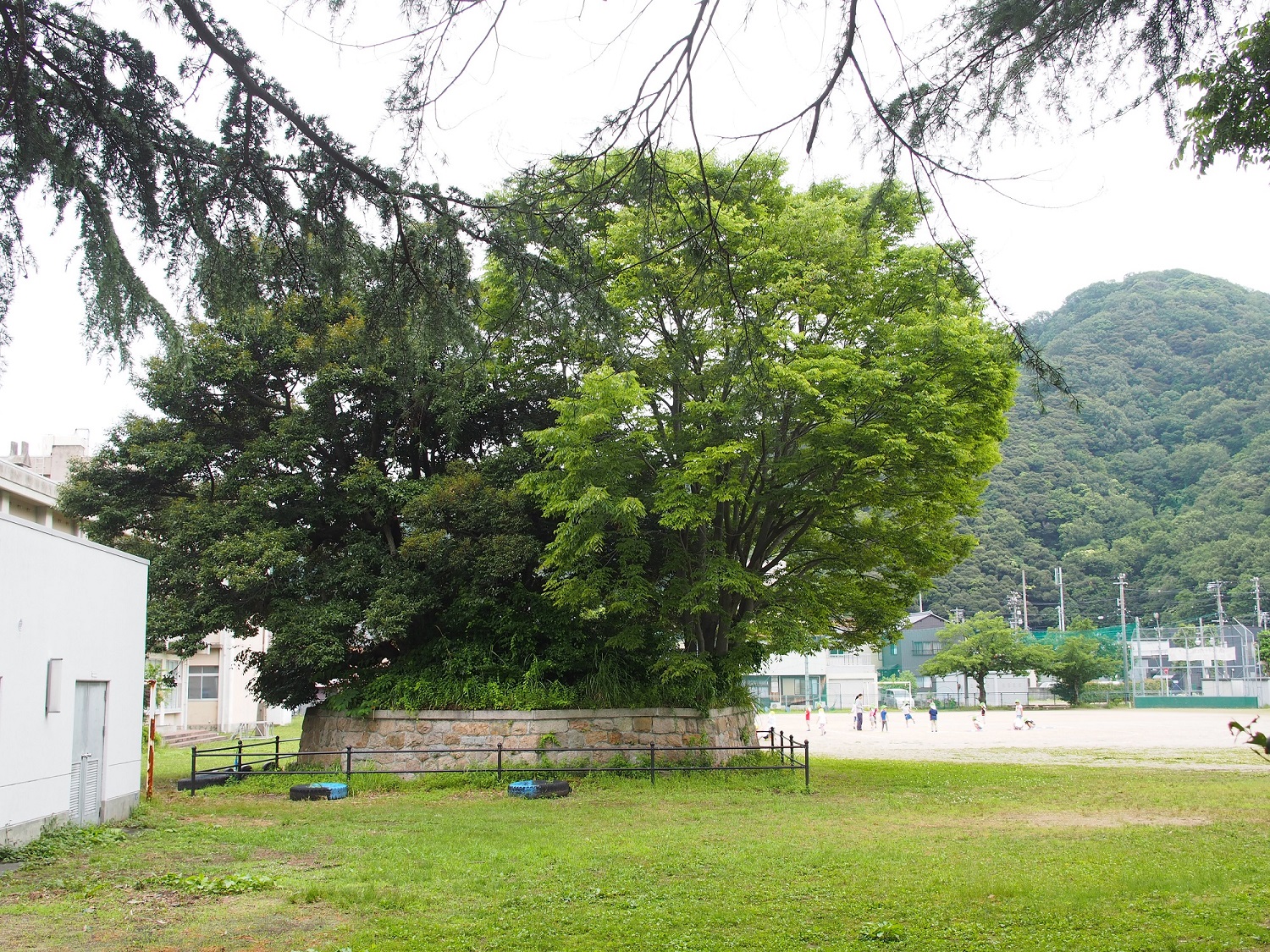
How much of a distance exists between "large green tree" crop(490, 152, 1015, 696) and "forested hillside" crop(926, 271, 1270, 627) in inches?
1732

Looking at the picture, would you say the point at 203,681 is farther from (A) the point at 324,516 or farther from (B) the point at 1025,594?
(B) the point at 1025,594

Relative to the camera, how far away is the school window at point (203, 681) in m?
44.1

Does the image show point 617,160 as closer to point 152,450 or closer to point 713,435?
point 713,435

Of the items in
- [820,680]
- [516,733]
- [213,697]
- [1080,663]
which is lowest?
[820,680]

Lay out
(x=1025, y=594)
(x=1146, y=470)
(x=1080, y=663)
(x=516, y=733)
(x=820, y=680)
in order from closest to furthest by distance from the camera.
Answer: (x=516, y=733)
(x=1080, y=663)
(x=1146, y=470)
(x=820, y=680)
(x=1025, y=594)

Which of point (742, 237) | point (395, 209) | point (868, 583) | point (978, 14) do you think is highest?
point (742, 237)

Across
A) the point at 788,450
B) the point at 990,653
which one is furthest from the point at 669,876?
the point at 990,653

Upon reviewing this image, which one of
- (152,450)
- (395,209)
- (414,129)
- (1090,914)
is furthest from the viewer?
(152,450)

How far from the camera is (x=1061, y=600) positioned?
74.5 meters

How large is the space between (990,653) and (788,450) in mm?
47652

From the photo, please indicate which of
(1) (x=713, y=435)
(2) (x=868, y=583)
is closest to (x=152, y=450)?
(1) (x=713, y=435)

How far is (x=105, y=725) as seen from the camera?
1224 cm

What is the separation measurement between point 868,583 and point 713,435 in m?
5.56

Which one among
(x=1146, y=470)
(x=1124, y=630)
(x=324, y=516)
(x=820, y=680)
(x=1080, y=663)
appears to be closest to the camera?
(x=324, y=516)
